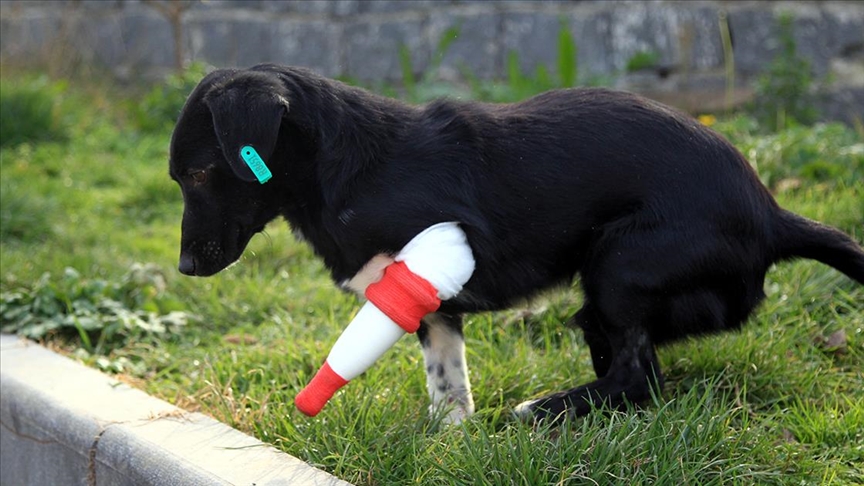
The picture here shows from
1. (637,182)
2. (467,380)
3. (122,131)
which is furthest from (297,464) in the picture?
(122,131)

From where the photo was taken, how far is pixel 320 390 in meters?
2.82

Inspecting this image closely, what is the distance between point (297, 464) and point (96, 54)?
6971 mm

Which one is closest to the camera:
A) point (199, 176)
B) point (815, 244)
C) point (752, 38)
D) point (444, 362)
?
point (199, 176)

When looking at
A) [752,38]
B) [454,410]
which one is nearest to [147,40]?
[752,38]

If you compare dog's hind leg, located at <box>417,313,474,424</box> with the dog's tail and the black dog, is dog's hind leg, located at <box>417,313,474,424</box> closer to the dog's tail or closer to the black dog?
the black dog

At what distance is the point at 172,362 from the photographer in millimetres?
3971

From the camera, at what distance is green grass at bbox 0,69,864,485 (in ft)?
8.48

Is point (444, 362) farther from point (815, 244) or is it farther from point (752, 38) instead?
point (752, 38)

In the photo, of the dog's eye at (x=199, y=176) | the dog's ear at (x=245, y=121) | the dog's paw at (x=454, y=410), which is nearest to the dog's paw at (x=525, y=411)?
the dog's paw at (x=454, y=410)

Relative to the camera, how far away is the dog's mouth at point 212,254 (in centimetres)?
298

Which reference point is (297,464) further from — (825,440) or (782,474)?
(825,440)

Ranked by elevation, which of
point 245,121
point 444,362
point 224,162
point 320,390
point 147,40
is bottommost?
point 147,40

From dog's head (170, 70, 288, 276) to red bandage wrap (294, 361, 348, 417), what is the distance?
0.48m

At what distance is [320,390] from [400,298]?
35cm
